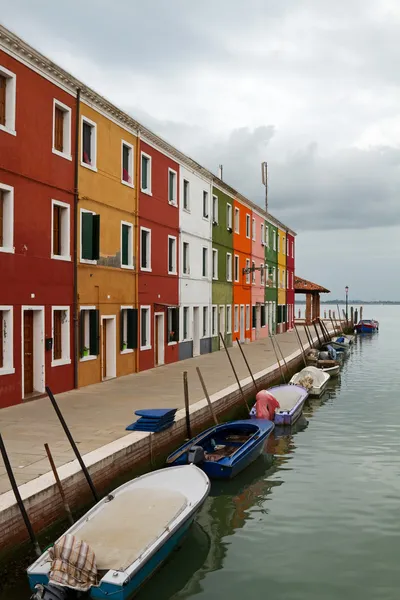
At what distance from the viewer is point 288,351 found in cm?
3403

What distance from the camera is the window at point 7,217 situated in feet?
50.4

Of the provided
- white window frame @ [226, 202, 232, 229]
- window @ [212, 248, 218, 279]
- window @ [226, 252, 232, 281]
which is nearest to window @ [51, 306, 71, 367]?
window @ [212, 248, 218, 279]

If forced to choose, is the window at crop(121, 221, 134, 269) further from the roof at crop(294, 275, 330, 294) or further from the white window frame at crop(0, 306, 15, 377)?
the roof at crop(294, 275, 330, 294)

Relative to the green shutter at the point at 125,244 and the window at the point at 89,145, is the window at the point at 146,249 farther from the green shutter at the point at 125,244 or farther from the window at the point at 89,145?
the window at the point at 89,145

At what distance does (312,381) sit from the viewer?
24578 millimetres

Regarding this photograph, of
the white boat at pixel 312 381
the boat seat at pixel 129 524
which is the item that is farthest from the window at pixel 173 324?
the boat seat at pixel 129 524

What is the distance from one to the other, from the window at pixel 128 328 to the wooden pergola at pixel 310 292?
35.5 metres

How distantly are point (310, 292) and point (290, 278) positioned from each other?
7.36 feet

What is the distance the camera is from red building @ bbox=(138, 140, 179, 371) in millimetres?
23750

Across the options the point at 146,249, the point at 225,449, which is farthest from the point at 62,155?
the point at 225,449

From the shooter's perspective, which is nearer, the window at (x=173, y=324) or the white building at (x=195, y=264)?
the window at (x=173, y=324)

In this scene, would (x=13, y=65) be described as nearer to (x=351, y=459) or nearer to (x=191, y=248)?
(x=351, y=459)

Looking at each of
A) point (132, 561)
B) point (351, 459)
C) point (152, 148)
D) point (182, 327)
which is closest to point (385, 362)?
point (182, 327)

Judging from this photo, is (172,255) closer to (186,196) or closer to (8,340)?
(186,196)
